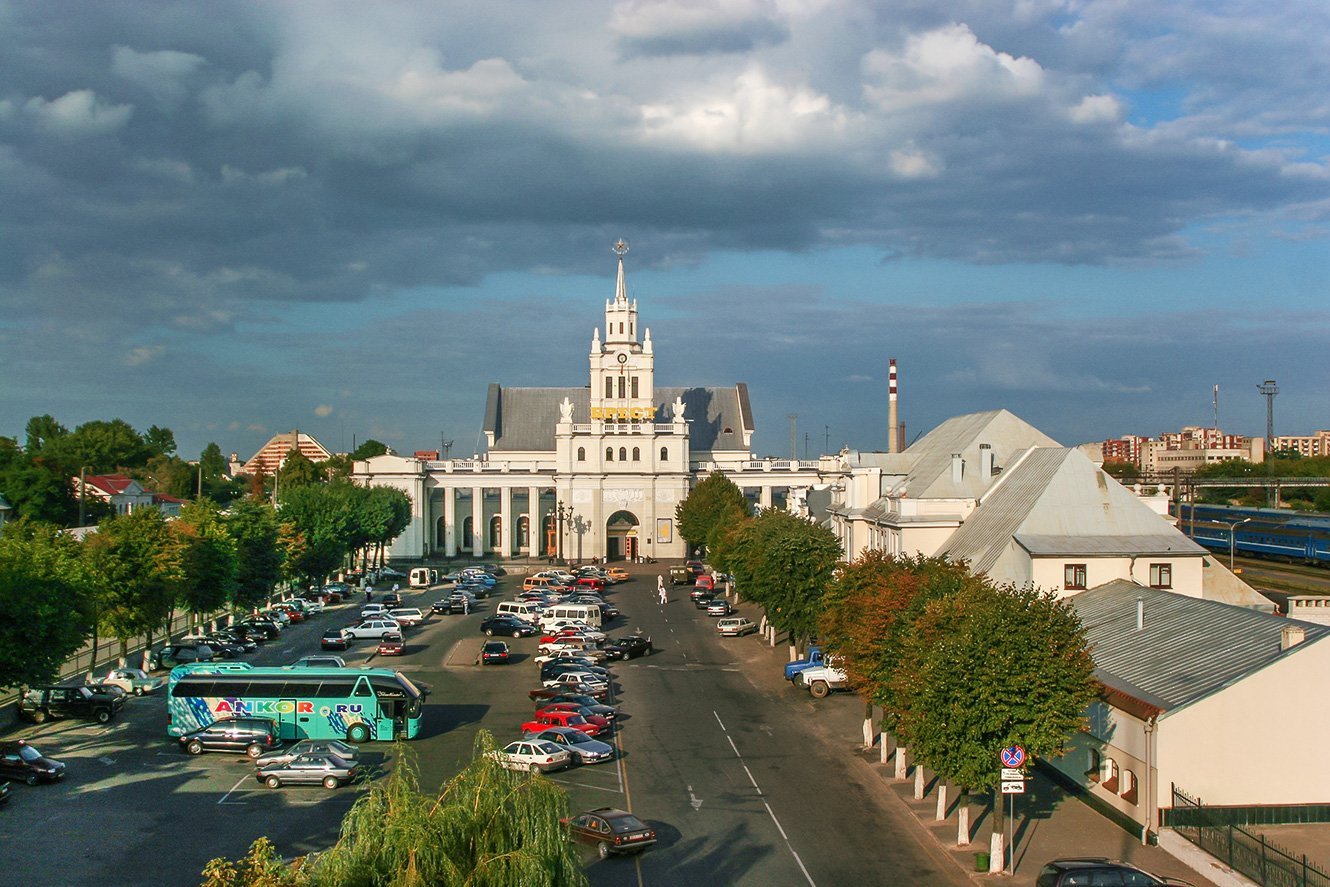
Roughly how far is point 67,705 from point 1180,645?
39.1m

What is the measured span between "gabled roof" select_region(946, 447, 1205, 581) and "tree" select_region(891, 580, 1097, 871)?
55.9 feet

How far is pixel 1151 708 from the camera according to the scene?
30.4 meters

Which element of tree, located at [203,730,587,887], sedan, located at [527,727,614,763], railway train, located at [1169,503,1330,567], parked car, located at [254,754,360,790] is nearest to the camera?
tree, located at [203,730,587,887]

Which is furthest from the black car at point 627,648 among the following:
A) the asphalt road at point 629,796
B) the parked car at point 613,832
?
the parked car at point 613,832

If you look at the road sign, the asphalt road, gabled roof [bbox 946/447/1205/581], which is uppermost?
gabled roof [bbox 946/447/1205/581]

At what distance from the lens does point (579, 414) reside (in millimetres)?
142375

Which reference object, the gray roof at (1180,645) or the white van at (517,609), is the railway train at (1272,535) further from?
the gray roof at (1180,645)

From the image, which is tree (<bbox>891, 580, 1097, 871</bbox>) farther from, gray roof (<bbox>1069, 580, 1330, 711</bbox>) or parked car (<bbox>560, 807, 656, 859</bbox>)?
parked car (<bbox>560, 807, 656, 859</bbox>)

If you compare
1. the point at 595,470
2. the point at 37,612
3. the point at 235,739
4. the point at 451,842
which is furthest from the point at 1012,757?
the point at 595,470

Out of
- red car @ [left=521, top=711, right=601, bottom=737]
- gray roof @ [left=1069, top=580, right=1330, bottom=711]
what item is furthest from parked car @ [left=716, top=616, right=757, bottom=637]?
gray roof @ [left=1069, top=580, right=1330, bottom=711]

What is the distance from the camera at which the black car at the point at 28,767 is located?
114ft

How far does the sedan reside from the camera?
38.0 metres

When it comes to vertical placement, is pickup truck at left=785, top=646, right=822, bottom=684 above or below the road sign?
below

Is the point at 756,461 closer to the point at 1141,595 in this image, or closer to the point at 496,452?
the point at 496,452
